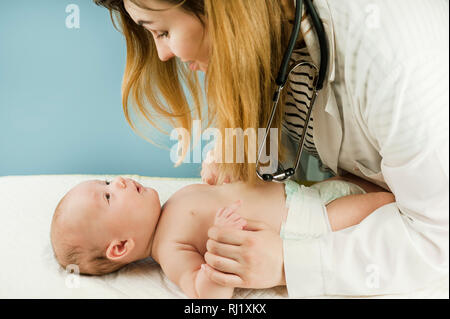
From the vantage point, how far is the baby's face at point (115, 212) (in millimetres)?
964

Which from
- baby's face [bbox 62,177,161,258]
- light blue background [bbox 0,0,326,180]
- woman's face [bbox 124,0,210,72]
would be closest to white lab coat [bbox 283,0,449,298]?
woman's face [bbox 124,0,210,72]

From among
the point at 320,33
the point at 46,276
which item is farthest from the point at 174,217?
the point at 320,33

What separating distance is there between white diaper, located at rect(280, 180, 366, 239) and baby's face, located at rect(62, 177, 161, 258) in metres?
0.30

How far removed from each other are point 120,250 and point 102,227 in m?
0.07

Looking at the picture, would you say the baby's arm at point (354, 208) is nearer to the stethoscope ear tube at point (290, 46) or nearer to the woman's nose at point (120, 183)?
the stethoscope ear tube at point (290, 46)

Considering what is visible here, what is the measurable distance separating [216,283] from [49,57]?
853mm

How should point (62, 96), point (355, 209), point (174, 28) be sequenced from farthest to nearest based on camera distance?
point (62, 96) → point (355, 209) → point (174, 28)

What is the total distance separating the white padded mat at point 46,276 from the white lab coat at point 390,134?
9 cm

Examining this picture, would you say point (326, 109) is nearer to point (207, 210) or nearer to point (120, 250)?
point (207, 210)

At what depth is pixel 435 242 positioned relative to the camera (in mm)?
774

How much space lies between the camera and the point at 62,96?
A: 1385 mm

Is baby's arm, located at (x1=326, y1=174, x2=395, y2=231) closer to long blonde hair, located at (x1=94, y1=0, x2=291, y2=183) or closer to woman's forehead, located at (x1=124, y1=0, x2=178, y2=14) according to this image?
long blonde hair, located at (x1=94, y1=0, x2=291, y2=183)

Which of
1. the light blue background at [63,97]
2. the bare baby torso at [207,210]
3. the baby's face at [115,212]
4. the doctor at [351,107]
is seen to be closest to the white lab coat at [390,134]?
the doctor at [351,107]

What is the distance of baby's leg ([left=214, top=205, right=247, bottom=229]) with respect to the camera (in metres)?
0.88
